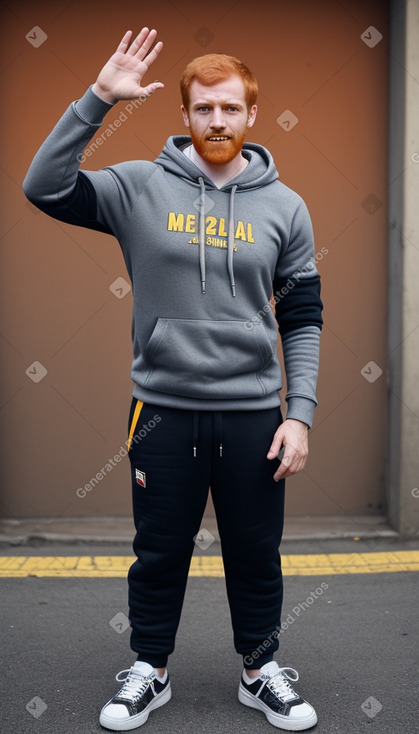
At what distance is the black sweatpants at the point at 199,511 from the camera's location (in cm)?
260

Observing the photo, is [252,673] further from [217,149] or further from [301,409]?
[217,149]

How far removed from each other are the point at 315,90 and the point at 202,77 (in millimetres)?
2055

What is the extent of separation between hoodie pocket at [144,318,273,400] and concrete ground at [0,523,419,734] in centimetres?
106

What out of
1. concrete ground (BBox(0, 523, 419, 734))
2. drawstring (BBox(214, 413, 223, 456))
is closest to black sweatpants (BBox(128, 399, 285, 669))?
drawstring (BBox(214, 413, 223, 456))

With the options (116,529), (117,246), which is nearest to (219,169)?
(117,246)

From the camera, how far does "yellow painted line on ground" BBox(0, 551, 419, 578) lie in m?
4.04

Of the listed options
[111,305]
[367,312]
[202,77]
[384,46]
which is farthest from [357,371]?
[202,77]

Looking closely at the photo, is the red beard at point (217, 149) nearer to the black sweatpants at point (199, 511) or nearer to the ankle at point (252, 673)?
the black sweatpants at point (199, 511)

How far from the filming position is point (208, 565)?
4160 millimetres

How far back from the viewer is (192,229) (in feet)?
8.26

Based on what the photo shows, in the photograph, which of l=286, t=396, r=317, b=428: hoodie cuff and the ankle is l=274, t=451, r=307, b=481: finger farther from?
the ankle

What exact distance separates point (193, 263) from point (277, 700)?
54.3 inches

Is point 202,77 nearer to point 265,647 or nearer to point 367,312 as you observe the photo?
point 265,647

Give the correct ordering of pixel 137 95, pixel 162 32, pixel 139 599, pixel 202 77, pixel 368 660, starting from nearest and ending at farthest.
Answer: pixel 137 95 < pixel 202 77 < pixel 139 599 < pixel 368 660 < pixel 162 32
